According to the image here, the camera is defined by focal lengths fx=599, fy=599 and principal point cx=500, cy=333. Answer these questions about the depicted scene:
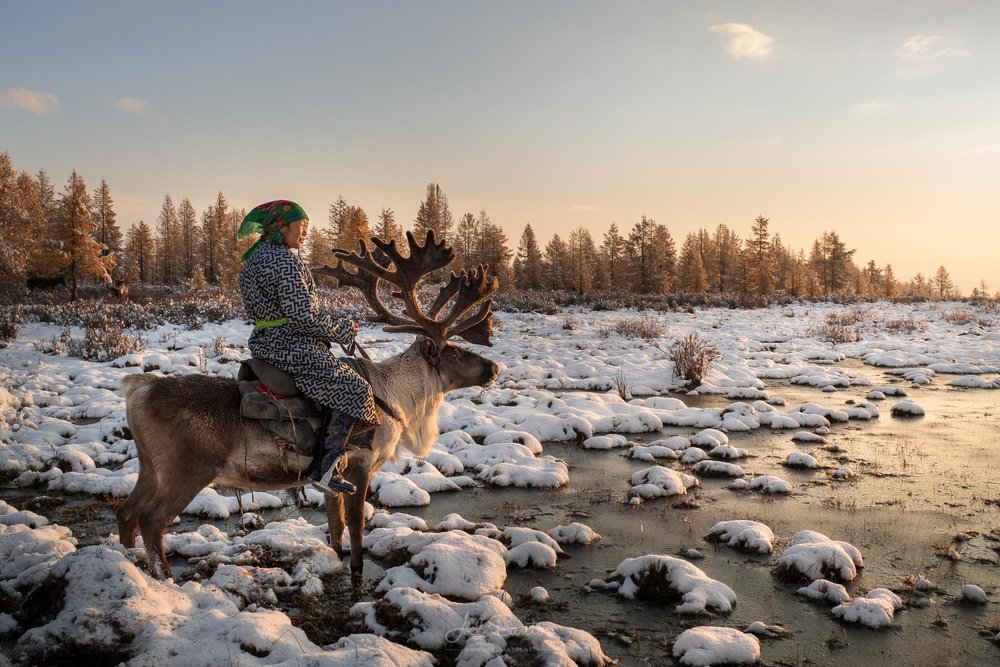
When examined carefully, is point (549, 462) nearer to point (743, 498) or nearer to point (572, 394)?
point (743, 498)

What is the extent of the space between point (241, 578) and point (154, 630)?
45.0 inches

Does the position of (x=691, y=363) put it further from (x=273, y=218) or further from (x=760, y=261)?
(x=760, y=261)

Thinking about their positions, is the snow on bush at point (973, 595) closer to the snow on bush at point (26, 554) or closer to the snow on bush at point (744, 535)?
the snow on bush at point (744, 535)

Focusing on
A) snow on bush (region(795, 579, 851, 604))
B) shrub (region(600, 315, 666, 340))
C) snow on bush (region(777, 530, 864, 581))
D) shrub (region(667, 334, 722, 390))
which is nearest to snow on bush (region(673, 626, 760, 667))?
snow on bush (region(795, 579, 851, 604))

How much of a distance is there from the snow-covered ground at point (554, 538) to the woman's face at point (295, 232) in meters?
2.36

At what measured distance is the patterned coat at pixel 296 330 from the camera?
14.2 feet

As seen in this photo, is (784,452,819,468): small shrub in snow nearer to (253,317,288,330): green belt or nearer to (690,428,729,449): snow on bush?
(690,428,729,449): snow on bush

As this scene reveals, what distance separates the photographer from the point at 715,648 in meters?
3.64

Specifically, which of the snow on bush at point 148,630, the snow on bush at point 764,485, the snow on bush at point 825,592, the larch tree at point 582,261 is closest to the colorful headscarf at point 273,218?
the snow on bush at point 148,630

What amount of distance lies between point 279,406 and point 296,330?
57cm

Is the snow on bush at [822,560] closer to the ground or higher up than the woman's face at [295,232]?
closer to the ground

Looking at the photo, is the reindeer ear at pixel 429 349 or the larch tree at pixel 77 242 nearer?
the reindeer ear at pixel 429 349

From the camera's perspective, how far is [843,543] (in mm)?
Answer: 5043

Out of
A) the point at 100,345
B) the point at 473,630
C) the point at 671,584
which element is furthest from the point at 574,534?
the point at 100,345
